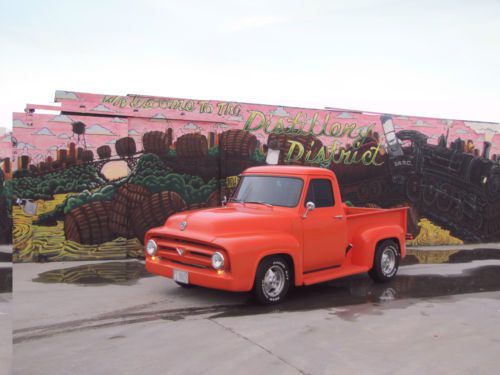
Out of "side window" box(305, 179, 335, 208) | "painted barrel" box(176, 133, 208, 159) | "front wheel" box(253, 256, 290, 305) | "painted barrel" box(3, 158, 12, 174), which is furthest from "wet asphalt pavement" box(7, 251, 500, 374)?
"painted barrel" box(176, 133, 208, 159)

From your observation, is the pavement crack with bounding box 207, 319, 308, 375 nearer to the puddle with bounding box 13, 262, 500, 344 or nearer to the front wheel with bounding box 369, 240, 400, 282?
the puddle with bounding box 13, 262, 500, 344

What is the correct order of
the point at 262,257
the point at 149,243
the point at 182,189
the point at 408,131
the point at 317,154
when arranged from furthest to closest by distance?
1. the point at 408,131
2. the point at 317,154
3. the point at 182,189
4. the point at 149,243
5. the point at 262,257

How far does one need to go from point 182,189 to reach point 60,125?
306 cm

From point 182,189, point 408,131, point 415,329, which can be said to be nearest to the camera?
point 415,329

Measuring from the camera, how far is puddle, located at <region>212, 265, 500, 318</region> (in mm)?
7172

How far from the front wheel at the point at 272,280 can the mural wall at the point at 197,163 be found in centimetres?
520

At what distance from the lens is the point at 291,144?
13445 mm

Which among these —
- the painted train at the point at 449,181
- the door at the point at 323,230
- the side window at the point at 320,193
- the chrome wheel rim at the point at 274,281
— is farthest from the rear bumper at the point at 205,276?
the painted train at the point at 449,181

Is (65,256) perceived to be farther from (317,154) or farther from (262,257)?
(317,154)

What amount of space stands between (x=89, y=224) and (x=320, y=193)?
18.3 ft

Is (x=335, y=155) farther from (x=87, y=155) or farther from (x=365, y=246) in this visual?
(x=87, y=155)

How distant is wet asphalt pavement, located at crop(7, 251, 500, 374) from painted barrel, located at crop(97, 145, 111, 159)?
3.07 m

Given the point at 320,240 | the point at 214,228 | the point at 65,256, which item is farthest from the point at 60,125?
the point at 320,240

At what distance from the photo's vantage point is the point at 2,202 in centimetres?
1089
